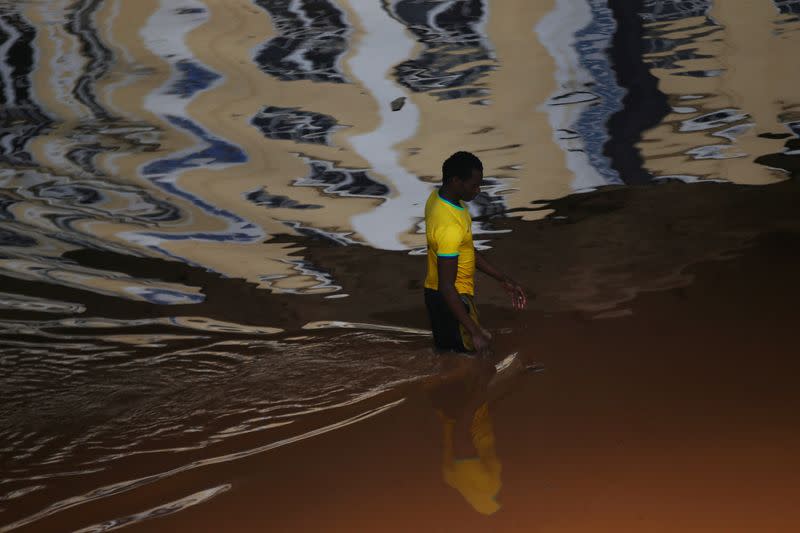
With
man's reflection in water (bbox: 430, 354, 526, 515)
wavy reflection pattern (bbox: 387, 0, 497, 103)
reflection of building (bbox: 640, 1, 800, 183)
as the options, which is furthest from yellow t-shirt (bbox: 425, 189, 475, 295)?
wavy reflection pattern (bbox: 387, 0, 497, 103)

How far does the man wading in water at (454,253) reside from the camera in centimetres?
396

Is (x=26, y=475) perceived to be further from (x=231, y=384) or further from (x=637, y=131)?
(x=637, y=131)

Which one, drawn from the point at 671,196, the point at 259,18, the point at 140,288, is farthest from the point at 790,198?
the point at 259,18

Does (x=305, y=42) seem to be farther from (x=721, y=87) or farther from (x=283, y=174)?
(x=721, y=87)

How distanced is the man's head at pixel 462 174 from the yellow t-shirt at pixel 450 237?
0.09m

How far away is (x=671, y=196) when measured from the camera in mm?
7027

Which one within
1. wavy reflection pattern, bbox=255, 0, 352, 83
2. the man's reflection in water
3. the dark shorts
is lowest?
the man's reflection in water

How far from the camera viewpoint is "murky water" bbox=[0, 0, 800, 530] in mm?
4402

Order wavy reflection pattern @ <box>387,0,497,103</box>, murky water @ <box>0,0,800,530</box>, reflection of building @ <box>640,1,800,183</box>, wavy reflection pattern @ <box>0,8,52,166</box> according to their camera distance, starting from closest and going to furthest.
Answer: murky water @ <box>0,0,800,530</box> → reflection of building @ <box>640,1,800,183</box> → wavy reflection pattern @ <box>0,8,52,166</box> → wavy reflection pattern @ <box>387,0,497,103</box>

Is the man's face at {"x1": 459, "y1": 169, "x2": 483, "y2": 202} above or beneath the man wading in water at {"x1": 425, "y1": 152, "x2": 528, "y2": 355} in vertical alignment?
Answer: above

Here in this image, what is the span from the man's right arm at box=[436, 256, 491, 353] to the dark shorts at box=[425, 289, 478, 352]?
141 mm

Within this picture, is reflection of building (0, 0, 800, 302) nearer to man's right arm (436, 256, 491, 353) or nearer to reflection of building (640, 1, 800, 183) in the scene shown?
reflection of building (640, 1, 800, 183)

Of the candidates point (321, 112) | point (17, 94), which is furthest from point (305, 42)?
point (17, 94)

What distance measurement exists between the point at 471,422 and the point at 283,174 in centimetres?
508
